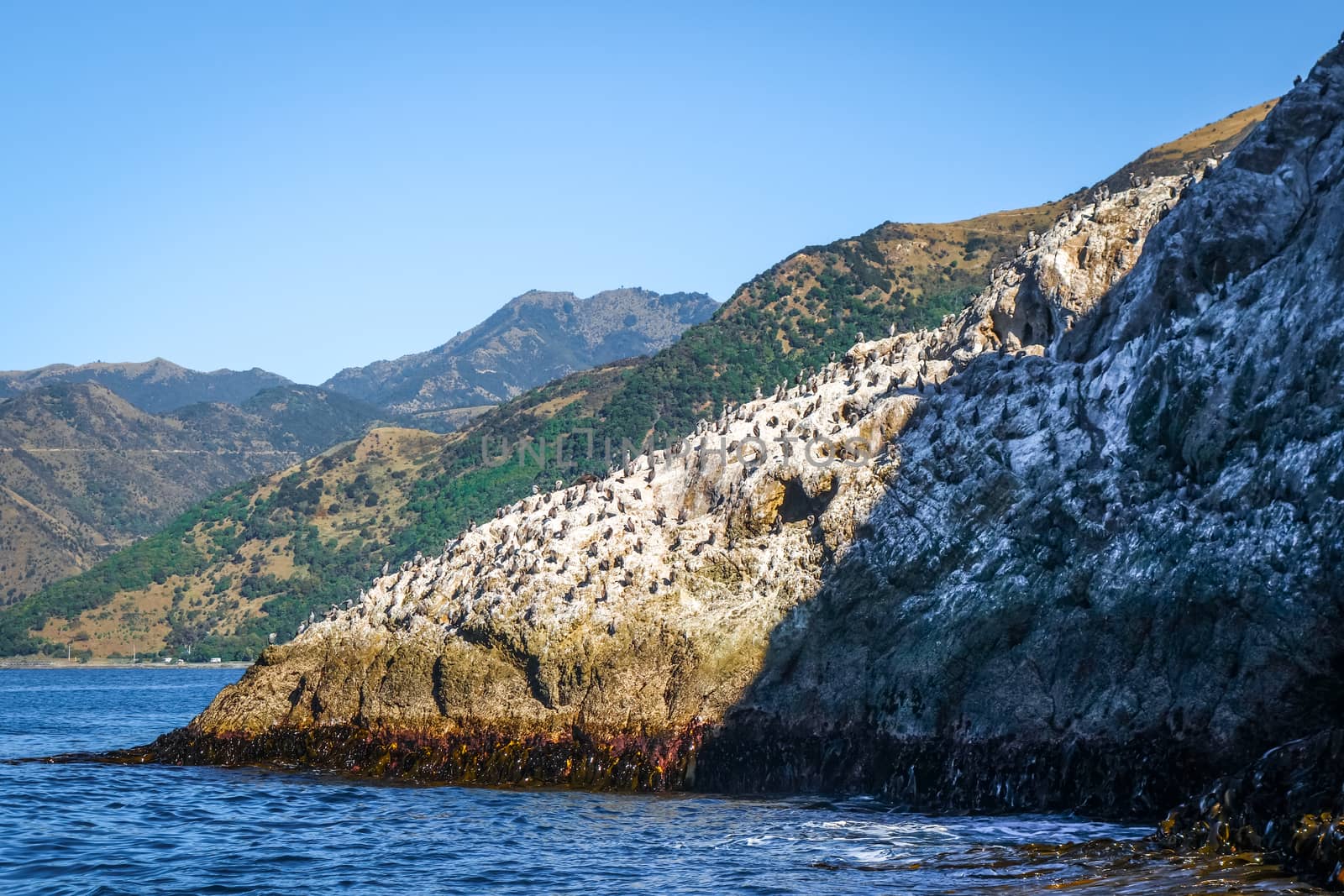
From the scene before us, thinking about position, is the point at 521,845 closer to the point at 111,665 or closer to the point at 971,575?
the point at 971,575

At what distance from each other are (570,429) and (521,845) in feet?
515

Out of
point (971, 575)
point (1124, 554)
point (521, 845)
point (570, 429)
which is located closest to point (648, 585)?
point (971, 575)

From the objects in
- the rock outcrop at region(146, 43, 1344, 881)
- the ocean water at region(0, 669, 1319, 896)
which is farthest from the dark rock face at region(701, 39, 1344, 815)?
the ocean water at region(0, 669, 1319, 896)

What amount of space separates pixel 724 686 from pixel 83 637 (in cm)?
16585

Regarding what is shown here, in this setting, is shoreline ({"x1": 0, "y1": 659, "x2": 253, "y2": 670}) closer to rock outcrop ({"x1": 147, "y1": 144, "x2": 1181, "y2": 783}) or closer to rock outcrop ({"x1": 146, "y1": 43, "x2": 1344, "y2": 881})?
rock outcrop ({"x1": 147, "y1": 144, "x2": 1181, "y2": 783})

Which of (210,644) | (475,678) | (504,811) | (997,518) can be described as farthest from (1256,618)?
(210,644)

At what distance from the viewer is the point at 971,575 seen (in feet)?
107

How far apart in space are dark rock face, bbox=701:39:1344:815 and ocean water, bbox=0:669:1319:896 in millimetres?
2175

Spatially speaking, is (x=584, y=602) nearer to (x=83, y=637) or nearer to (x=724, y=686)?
(x=724, y=686)

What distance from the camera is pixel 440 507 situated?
18550cm

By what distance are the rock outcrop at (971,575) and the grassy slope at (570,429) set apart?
4463 inches

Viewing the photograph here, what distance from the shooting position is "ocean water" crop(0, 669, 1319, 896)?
2247 centimetres

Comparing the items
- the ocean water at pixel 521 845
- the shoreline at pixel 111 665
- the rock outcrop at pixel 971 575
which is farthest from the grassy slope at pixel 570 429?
the ocean water at pixel 521 845

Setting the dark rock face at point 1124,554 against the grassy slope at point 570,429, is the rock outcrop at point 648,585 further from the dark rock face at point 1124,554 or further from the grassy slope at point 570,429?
the grassy slope at point 570,429
